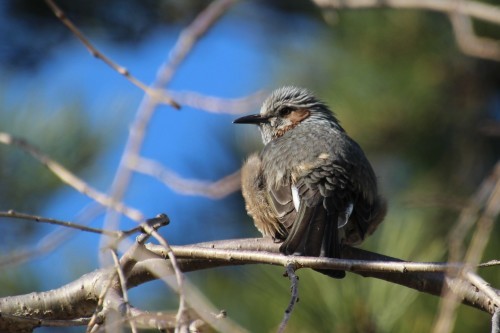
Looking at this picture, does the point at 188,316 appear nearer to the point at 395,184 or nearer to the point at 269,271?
the point at 269,271

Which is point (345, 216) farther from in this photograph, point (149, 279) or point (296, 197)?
point (149, 279)

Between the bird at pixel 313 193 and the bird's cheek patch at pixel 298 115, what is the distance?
51 cm

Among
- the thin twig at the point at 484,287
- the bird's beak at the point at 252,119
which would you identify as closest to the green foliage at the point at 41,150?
the bird's beak at the point at 252,119

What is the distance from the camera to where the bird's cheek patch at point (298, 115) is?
229 inches

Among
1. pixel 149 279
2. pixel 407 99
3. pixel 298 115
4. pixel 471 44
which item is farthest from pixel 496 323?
pixel 407 99

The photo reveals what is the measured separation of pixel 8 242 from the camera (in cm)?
576

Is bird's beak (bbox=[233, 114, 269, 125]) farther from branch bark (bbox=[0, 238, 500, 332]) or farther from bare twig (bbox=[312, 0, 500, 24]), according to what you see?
branch bark (bbox=[0, 238, 500, 332])

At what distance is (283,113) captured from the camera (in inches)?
231

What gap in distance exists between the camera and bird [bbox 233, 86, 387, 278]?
4.12m

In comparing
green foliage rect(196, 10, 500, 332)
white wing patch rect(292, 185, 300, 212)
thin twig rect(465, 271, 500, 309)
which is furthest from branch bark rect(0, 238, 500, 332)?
green foliage rect(196, 10, 500, 332)

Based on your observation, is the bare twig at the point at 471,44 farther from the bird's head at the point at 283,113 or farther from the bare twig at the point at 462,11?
the bird's head at the point at 283,113

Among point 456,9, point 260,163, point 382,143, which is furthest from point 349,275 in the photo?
point 382,143

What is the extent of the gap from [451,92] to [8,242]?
12.1ft

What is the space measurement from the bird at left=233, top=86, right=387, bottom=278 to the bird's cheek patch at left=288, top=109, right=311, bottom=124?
1.69ft
